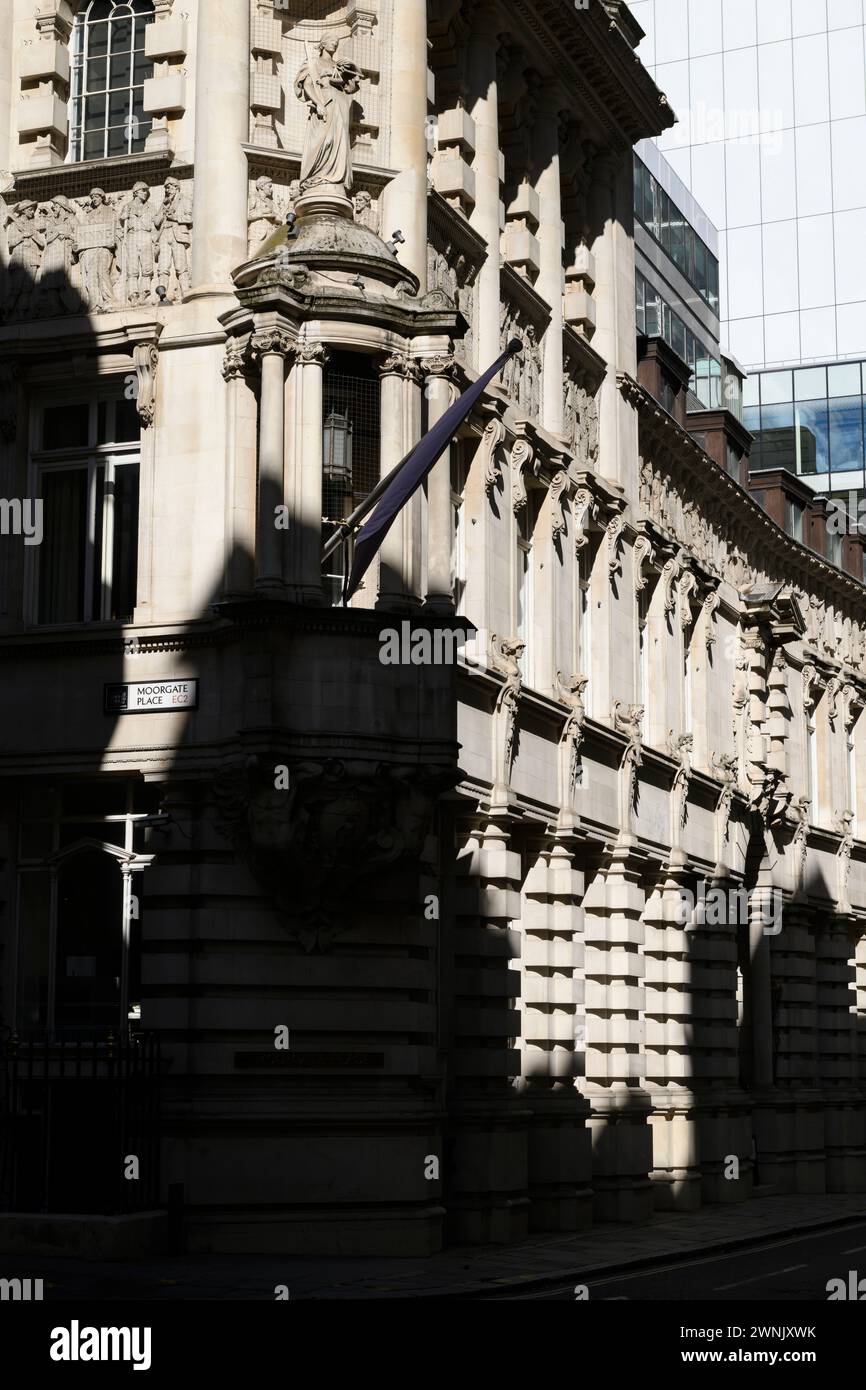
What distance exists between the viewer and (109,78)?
3250 cm

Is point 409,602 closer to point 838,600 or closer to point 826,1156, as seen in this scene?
point 826,1156

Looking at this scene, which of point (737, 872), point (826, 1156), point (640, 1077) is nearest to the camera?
point (640, 1077)

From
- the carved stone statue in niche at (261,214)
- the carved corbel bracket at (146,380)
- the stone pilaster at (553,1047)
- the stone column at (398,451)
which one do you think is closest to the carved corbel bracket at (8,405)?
the carved corbel bracket at (146,380)

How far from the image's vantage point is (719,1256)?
3378 cm

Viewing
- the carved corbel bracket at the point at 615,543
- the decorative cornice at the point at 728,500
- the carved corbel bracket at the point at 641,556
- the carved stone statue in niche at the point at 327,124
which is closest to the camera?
the carved stone statue in niche at the point at 327,124

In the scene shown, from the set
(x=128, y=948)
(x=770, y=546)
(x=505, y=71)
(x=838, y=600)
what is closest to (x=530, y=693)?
(x=128, y=948)

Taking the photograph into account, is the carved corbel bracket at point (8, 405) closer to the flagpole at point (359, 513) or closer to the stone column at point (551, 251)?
the flagpole at point (359, 513)

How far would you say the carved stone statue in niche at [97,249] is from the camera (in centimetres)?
3136

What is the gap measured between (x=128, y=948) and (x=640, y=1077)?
1478 cm

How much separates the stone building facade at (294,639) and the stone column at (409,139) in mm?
49

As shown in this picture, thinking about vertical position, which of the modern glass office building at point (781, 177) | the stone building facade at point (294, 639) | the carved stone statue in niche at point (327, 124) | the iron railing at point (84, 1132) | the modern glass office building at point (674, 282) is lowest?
the iron railing at point (84, 1132)

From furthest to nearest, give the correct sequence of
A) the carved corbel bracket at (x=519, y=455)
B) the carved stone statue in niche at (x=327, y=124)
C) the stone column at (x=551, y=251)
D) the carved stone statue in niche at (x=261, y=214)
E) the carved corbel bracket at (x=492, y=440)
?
the stone column at (x=551, y=251)
the carved corbel bracket at (x=519, y=455)
the carved corbel bracket at (x=492, y=440)
the carved stone statue in niche at (x=261, y=214)
the carved stone statue in niche at (x=327, y=124)

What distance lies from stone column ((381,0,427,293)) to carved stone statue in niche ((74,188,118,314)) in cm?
408

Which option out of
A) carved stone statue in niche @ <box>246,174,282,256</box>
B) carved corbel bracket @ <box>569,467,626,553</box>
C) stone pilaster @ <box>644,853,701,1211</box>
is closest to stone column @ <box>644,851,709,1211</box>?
stone pilaster @ <box>644,853,701,1211</box>
